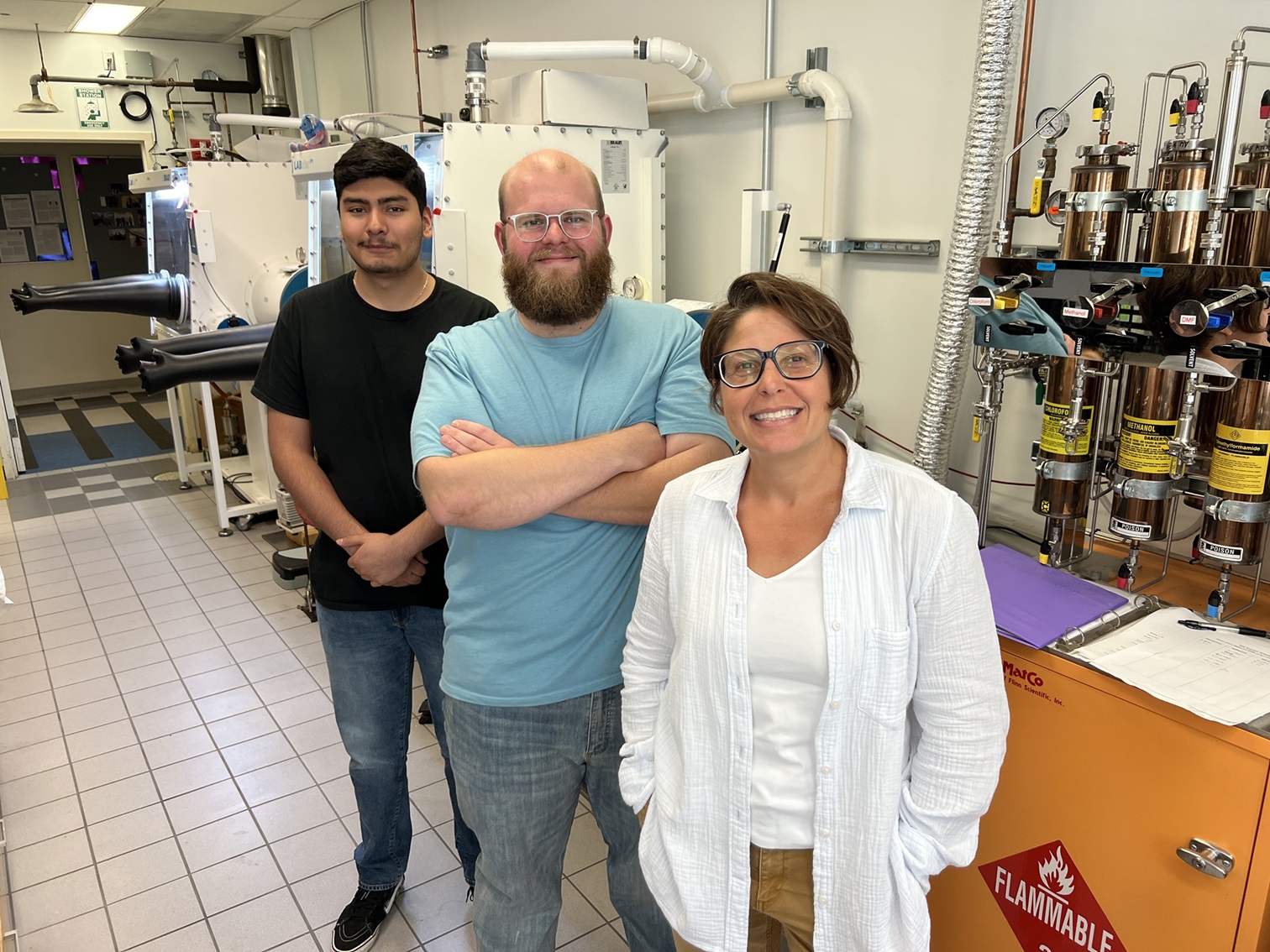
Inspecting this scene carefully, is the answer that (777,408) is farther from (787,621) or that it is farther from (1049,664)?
(1049,664)

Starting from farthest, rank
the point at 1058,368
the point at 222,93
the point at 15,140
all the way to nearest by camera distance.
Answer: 1. the point at 222,93
2. the point at 15,140
3. the point at 1058,368

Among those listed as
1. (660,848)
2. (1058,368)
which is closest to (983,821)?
(660,848)

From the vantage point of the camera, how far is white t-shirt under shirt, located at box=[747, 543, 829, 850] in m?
1.11

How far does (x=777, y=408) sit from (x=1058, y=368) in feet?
2.65

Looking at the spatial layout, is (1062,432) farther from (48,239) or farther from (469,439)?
(48,239)

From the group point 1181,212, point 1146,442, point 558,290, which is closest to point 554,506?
point 558,290

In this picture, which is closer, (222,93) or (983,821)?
(983,821)

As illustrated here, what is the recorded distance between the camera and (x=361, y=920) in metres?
2.03

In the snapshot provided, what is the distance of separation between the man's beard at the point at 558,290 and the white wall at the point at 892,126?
1313 mm

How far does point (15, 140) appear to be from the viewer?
5988mm

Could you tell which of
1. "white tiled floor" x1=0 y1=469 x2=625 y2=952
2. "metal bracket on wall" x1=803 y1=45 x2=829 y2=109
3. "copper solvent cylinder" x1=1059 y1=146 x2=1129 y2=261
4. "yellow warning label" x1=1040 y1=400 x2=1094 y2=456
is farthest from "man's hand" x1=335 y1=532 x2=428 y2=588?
"metal bracket on wall" x1=803 y1=45 x2=829 y2=109

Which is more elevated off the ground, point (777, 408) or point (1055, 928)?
point (777, 408)

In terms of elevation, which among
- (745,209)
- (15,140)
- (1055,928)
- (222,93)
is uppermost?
→ (222,93)

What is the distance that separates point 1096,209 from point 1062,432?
397 mm
